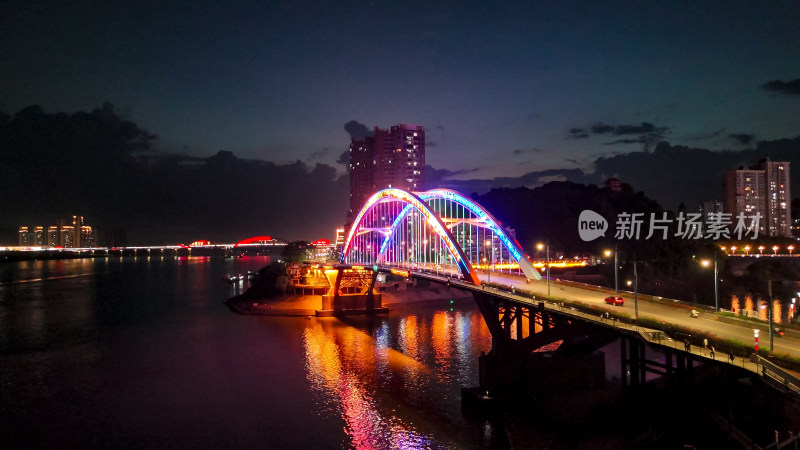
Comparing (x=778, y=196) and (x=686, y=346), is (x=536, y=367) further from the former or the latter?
(x=778, y=196)

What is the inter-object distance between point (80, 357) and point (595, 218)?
7422 centimetres

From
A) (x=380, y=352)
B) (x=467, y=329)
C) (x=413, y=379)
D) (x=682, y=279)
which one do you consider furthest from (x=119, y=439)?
(x=682, y=279)

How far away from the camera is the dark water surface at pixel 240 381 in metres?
25.0

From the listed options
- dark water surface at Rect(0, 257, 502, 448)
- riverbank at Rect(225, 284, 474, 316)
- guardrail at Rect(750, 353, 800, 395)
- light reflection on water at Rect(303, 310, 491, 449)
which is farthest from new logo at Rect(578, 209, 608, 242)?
guardrail at Rect(750, 353, 800, 395)

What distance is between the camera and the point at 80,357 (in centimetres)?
4178

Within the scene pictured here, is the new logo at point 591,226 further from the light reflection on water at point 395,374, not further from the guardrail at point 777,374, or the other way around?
the guardrail at point 777,374

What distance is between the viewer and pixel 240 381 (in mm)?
33875

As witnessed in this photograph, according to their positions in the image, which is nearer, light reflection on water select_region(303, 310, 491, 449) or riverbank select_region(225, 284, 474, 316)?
light reflection on water select_region(303, 310, 491, 449)

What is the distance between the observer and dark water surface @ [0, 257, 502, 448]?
82.2 ft

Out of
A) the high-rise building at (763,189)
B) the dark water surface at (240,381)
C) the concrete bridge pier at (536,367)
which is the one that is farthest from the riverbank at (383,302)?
the high-rise building at (763,189)

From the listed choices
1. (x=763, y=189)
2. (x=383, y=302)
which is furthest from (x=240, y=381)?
(x=763, y=189)

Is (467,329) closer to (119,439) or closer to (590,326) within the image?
(590,326)

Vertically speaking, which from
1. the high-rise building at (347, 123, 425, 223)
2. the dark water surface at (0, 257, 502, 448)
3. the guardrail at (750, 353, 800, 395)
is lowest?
the dark water surface at (0, 257, 502, 448)

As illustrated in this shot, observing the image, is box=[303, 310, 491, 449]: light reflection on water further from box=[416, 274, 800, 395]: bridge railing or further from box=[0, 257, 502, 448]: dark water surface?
box=[416, 274, 800, 395]: bridge railing
